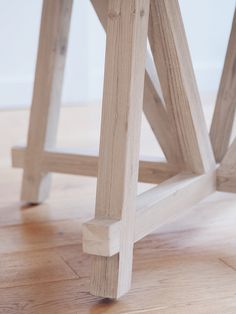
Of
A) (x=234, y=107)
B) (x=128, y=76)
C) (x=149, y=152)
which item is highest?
(x=128, y=76)

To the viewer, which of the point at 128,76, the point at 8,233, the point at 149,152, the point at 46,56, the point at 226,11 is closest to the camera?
the point at 128,76

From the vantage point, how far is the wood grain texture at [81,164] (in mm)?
1378

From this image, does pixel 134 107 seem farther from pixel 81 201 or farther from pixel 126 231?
pixel 81 201

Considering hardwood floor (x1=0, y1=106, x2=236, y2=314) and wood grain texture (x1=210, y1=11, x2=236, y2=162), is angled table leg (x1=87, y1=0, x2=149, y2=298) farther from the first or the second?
wood grain texture (x1=210, y1=11, x2=236, y2=162)

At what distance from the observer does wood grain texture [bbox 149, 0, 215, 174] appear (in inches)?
44.3

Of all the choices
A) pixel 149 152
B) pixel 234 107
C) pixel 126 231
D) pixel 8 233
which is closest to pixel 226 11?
pixel 149 152

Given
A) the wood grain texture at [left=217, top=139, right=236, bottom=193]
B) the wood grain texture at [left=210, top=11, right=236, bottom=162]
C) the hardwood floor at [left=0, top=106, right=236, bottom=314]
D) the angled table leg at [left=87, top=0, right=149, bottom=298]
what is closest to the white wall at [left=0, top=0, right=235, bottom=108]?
the hardwood floor at [left=0, top=106, right=236, bottom=314]

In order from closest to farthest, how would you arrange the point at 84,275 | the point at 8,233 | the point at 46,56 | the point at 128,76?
the point at 128,76
the point at 84,275
the point at 8,233
the point at 46,56

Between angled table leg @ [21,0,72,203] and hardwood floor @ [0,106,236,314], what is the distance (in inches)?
2.3

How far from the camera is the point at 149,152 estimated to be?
2104 millimetres

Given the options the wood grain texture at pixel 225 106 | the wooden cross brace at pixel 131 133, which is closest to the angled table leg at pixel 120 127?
the wooden cross brace at pixel 131 133

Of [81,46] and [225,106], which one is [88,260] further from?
[81,46]

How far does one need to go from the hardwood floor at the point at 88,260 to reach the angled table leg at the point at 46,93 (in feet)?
0.20

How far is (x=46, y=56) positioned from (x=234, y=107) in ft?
1.40
